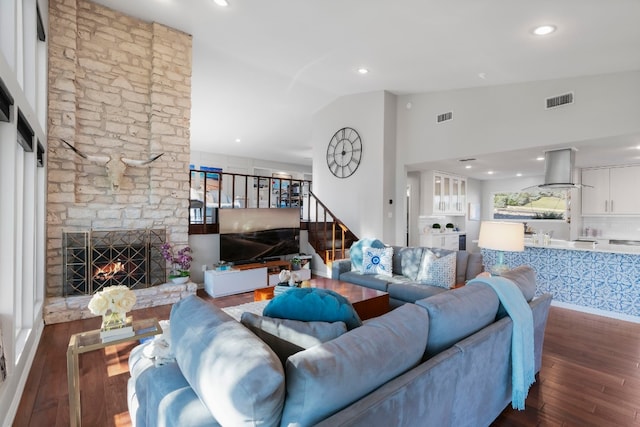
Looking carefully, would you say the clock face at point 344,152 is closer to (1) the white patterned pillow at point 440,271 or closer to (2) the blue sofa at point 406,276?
(2) the blue sofa at point 406,276

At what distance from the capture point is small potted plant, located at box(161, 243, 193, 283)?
450cm

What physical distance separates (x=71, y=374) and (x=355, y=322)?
163 cm

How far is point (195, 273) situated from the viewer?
17.7 ft

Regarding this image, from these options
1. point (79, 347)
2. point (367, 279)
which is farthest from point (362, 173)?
point (79, 347)

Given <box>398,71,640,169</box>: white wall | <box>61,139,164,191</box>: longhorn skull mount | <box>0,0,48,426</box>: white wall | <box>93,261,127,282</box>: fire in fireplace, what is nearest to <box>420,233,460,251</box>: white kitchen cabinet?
<box>398,71,640,169</box>: white wall

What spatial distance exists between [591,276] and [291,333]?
15.7ft

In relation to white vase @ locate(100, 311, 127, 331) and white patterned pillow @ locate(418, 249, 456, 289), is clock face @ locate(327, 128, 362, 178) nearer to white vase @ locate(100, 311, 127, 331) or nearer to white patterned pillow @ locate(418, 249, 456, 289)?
white patterned pillow @ locate(418, 249, 456, 289)

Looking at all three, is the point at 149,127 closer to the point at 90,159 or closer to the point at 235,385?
the point at 90,159

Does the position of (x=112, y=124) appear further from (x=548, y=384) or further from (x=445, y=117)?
(x=548, y=384)

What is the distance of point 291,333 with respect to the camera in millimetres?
1271

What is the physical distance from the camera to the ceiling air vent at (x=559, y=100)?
426 cm

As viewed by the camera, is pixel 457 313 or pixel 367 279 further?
pixel 367 279

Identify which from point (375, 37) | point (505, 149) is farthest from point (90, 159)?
point (505, 149)

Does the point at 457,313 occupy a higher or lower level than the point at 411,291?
higher
